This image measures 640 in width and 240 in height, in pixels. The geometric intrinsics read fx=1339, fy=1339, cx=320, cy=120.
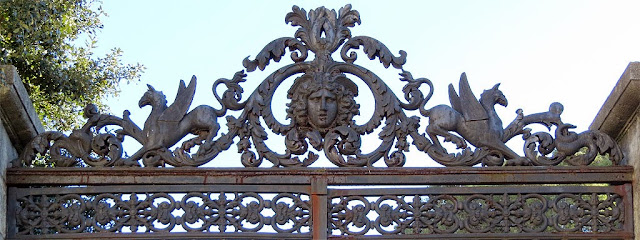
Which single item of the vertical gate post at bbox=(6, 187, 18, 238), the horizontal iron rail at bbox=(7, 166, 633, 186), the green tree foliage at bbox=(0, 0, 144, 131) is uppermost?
the green tree foliage at bbox=(0, 0, 144, 131)

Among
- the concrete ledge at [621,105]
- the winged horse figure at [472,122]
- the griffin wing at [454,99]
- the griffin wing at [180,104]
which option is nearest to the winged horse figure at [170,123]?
the griffin wing at [180,104]

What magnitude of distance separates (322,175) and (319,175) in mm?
23

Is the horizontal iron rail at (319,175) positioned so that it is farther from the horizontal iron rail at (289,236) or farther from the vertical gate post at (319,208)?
the horizontal iron rail at (289,236)

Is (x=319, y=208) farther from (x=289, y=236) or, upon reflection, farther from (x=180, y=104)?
(x=180, y=104)

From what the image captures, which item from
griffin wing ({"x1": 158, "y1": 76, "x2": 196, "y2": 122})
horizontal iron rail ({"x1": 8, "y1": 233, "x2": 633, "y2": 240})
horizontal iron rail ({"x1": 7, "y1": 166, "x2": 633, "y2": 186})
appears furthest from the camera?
griffin wing ({"x1": 158, "y1": 76, "x2": 196, "y2": 122})

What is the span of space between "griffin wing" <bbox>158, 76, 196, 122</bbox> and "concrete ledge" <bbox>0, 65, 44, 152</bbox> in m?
0.92

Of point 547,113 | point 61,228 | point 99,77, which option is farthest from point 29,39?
point 547,113

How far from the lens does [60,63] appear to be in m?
13.1

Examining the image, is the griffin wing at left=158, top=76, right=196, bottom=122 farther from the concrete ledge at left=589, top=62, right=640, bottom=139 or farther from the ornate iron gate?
the concrete ledge at left=589, top=62, right=640, bottom=139

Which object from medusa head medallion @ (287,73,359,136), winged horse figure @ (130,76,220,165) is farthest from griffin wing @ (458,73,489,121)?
winged horse figure @ (130,76,220,165)

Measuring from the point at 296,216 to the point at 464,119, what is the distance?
1.41 m

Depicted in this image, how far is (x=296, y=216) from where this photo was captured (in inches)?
374

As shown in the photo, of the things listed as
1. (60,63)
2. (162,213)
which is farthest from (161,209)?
(60,63)

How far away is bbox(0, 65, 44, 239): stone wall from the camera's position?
9.03m
